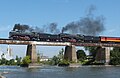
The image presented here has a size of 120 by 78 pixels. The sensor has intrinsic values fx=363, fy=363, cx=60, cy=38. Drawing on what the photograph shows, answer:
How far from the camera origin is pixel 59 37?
124750mm

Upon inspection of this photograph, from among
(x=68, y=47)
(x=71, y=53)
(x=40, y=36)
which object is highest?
(x=40, y=36)

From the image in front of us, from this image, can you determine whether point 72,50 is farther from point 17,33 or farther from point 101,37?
point 17,33

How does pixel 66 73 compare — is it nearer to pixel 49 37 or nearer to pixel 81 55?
pixel 49 37

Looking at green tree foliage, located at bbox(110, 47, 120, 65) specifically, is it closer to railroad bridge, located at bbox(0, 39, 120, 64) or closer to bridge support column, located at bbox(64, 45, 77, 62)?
railroad bridge, located at bbox(0, 39, 120, 64)

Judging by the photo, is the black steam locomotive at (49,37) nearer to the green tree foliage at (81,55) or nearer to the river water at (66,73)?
the river water at (66,73)

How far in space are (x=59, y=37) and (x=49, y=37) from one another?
12.0 feet

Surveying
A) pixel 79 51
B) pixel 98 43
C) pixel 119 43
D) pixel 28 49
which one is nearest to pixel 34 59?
pixel 28 49

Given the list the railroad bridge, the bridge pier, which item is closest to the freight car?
the railroad bridge

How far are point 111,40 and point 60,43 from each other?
69.2 ft

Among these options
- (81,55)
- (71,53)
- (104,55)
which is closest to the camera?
(71,53)

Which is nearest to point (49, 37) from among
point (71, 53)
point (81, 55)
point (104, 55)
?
point (71, 53)

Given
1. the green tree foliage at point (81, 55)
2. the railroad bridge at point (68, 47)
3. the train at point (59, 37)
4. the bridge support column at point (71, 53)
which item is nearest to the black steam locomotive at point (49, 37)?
the train at point (59, 37)

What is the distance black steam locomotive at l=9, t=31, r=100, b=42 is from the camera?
11619 cm

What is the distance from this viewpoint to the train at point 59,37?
116387mm
